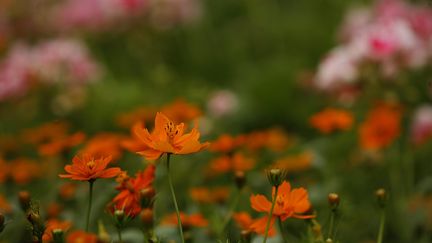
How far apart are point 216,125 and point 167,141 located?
199 centimetres

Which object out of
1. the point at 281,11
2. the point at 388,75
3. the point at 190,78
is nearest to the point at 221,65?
the point at 190,78

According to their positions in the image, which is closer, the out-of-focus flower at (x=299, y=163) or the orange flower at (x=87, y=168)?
the orange flower at (x=87, y=168)

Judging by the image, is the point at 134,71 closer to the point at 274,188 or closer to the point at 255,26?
the point at 255,26

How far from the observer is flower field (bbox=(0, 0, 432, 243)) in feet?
3.59

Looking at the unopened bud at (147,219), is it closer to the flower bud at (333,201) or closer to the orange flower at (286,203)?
the orange flower at (286,203)

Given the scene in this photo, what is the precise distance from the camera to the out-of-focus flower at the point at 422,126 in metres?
2.15

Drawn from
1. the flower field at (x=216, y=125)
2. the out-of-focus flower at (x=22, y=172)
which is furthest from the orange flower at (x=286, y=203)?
the out-of-focus flower at (x=22, y=172)

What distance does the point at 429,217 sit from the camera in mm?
1726

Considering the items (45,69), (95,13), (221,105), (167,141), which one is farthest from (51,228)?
(95,13)

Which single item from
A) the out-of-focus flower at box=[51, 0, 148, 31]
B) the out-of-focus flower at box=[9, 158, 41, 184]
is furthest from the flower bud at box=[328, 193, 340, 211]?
the out-of-focus flower at box=[51, 0, 148, 31]

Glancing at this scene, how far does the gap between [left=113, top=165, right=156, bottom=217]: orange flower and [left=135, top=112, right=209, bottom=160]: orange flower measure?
62mm

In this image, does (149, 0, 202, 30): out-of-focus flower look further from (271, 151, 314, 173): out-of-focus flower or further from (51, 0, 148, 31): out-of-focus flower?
(271, 151, 314, 173): out-of-focus flower

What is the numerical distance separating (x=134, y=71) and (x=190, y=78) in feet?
1.91

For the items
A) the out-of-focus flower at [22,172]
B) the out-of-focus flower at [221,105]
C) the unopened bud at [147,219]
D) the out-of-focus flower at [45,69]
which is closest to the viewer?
the unopened bud at [147,219]
